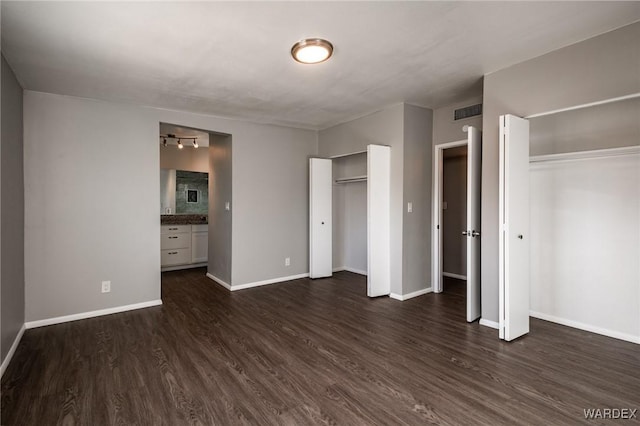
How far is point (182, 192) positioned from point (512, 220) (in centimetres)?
602

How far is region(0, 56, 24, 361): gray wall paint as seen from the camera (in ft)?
8.49

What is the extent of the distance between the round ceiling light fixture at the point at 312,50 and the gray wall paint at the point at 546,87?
67.5 inches

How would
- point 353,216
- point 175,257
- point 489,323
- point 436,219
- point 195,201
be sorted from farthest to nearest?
1. point 195,201
2. point 175,257
3. point 353,216
4. point 436,219
5. point 489,323

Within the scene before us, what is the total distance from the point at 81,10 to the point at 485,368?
3.72 m

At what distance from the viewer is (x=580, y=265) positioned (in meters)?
3.19

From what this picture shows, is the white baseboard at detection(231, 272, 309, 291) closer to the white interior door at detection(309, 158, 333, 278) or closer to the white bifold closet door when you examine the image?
the white interior door at detection(309, 158, 333, 278)

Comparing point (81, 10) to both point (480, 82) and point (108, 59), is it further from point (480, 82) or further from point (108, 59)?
point (480, 82)

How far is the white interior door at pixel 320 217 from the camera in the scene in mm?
5262

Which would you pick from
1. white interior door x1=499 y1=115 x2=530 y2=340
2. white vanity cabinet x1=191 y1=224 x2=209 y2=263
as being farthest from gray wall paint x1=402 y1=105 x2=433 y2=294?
white vanity cabinet x1=191 y1=224 x2=209 y2=263

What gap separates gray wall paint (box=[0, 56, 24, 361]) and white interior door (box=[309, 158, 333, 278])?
3495 millimetres

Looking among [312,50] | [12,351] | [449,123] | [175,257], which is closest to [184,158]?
[175,257]

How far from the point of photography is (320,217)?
534 centimetres

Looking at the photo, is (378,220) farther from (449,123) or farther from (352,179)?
(449,123)

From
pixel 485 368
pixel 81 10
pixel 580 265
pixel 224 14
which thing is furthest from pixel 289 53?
pixel 580 265
